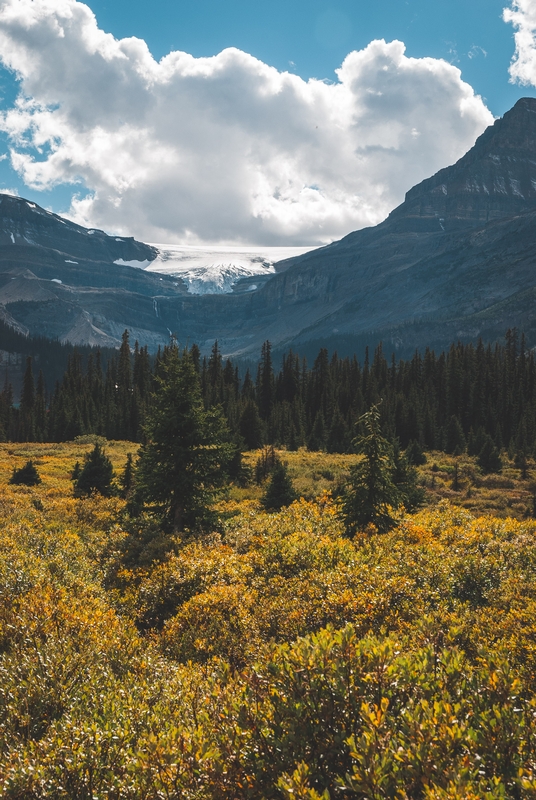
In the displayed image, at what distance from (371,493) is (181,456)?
29.0 feet

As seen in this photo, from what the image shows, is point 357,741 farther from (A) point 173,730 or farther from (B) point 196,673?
(B) point 196,673

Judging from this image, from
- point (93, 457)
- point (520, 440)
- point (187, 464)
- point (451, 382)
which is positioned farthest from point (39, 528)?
point (451, 382)

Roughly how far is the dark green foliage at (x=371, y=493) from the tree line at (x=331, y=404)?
50.8m

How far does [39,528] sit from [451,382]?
98.3m

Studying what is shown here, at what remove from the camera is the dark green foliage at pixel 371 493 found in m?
20.5

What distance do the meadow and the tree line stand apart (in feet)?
185

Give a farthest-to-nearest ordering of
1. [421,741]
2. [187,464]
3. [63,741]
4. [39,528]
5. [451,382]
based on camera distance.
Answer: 1. [451,382]
2. [187,464]
3. [39,528]
4. [63,741]
5. [421,741]

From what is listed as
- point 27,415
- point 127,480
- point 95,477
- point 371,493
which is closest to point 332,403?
point 27,415

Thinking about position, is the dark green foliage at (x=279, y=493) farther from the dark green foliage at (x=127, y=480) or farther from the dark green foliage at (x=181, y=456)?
the dark green foliage at (x=127, y=480)

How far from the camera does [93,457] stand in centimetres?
3362

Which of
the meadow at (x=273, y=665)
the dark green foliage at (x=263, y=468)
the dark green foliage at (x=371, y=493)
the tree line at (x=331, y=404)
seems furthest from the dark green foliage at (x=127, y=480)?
the tree line at (x=331, y=404)

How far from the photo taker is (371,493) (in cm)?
2062

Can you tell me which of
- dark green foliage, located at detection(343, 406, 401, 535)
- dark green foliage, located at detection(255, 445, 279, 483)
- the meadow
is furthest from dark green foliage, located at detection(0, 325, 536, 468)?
the meadow

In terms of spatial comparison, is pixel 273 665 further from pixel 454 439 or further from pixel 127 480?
pixel 454 439
